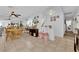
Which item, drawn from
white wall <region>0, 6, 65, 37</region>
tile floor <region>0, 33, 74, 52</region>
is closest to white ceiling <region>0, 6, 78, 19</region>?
white wall <region>0, 6, 65, 37</region>

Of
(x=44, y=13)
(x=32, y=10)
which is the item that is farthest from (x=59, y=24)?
(x=32, y=10)

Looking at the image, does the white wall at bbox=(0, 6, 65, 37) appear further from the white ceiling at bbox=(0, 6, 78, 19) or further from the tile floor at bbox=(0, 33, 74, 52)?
the tile floor at bbox=(0, 33, 74, 52)

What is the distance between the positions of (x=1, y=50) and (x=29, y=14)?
2.50 feet

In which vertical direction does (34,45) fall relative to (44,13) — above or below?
below

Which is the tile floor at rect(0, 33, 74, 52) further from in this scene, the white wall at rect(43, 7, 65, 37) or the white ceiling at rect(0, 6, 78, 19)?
the white ceiling at rect(0, 6, 78, 19)

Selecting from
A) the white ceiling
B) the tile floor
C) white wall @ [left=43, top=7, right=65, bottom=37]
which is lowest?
the tile floor

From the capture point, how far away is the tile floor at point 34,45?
8.09 feet

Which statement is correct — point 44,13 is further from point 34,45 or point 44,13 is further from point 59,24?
point 34,45

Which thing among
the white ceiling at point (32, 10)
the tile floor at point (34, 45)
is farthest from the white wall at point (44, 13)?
the tile floor at point (34, 45)

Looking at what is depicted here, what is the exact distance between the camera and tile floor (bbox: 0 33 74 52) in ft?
8.09

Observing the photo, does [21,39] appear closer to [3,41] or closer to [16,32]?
[16,32]

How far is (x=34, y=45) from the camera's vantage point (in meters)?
2.49

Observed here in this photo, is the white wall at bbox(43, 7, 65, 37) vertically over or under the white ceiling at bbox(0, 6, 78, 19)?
Result: under

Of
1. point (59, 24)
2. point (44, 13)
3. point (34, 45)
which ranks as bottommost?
point (34, 45)
